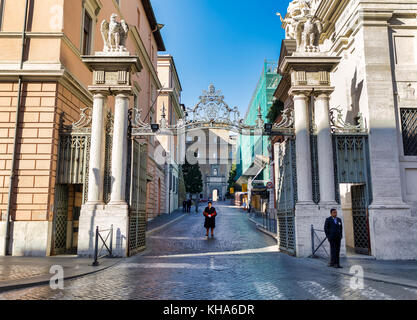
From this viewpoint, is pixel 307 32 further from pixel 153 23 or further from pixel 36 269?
pixel 153 23

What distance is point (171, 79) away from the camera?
42.8m

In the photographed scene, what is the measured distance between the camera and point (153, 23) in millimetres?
31734

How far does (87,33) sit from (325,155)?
38.6 ft

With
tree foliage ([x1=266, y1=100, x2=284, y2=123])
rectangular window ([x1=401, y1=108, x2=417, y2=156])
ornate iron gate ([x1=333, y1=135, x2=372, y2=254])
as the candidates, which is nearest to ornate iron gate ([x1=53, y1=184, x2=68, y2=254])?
ornate iron gate ([x1=333, y1=135, x2=372, y2=254])

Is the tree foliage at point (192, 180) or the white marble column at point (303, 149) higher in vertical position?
the tree foliage at point (192, 180)

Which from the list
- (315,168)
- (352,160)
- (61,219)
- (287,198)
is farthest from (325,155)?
(61,219)

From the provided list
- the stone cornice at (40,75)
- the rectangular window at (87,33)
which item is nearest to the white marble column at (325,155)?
the stone cornice at (40,75)

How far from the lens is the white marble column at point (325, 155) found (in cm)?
1230

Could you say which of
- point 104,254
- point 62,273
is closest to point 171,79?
point 104,254

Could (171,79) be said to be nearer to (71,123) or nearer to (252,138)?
(252,138)

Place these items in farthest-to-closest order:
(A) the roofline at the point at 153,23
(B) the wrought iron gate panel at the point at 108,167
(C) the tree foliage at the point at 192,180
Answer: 1. (C) the tree foliage at the point at 192,180
2. (A) the roofline at the point at 153,23
3. (B) the wrought iron gate panel at the point at 108,167

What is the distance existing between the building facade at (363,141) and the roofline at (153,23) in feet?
60.0

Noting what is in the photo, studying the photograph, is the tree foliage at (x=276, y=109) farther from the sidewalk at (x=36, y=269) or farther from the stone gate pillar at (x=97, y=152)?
the sidewalk at (x=36, y=269)
